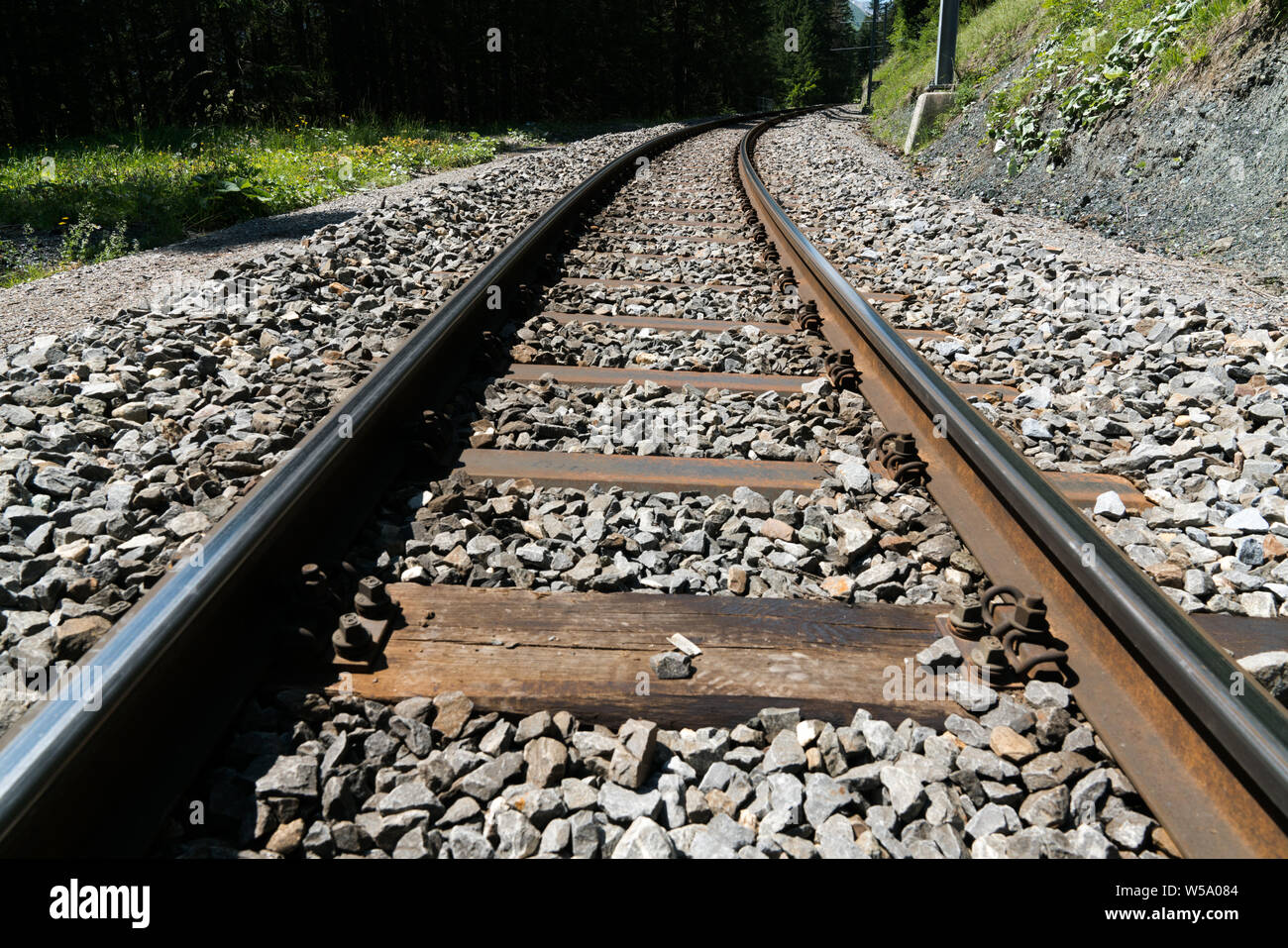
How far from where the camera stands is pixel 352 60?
72.3 feet

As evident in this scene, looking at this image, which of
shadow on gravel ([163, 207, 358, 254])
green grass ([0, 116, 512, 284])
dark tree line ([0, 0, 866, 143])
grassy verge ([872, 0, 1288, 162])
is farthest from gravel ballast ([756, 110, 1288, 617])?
dark tree line ([0, 0, 866, 143])

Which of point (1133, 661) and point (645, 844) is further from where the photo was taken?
point (1133, 661)

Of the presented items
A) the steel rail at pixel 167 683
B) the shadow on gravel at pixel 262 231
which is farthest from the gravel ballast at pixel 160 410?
the shadow on gravel at pixel 262 231

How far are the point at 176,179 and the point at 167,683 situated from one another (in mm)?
8092

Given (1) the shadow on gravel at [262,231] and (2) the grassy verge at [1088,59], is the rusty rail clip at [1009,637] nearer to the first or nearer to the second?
(1) the shadow on gravel at [262,231]

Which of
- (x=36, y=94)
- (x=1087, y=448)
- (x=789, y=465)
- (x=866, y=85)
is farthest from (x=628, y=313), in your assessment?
(x=866, y=85)

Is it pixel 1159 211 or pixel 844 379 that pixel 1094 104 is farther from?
pixel 844 379

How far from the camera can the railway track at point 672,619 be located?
4.34 feet

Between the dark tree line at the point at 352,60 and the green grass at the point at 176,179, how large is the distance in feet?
10.8

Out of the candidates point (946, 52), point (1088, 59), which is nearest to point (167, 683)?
point (1088, 59)

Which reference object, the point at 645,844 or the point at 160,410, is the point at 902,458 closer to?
the point at 645,844

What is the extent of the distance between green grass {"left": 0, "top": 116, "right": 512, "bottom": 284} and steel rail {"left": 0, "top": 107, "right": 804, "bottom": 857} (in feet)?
15.1

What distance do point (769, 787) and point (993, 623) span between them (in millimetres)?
657

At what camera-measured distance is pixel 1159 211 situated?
5.98 meters
